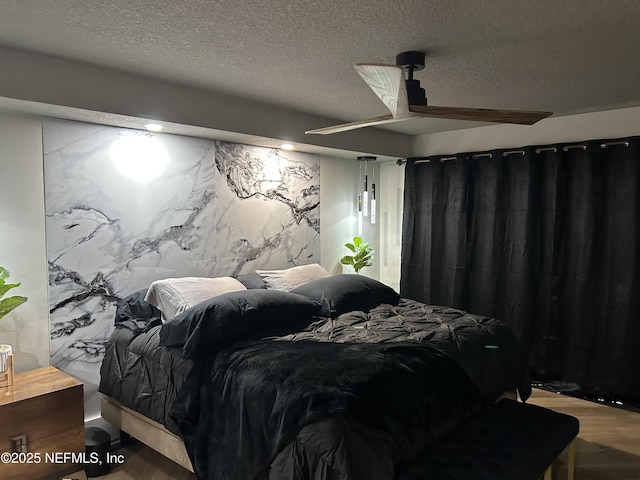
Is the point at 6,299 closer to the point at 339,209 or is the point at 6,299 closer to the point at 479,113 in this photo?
the point at 479,113

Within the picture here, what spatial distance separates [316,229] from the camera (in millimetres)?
4707

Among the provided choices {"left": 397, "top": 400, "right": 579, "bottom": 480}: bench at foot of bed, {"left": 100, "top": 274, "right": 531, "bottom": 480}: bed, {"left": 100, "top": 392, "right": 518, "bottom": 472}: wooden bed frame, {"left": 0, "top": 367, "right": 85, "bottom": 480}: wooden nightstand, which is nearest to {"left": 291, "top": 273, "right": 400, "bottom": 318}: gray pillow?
{"left": 100, "top": 274, "right": 531, "bottom": 480}: bed

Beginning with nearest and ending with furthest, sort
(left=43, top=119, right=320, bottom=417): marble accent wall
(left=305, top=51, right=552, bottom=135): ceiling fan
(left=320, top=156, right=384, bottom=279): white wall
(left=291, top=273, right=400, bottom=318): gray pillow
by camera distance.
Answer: (left=305, top=51, right=552, bottom=135): ceiling fan < (left=43, top=119, right=320, bottom=417): marble accent wall < (left=291, top=273, right=400, bottom=318): gray pillow < (left=320, top=156, right=384, bottom=279): white wall

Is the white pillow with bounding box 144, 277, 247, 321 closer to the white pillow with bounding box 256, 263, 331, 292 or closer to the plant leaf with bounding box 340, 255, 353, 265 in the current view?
the white pillow with bounding box 256, 263, 331, 292

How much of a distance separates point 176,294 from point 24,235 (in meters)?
0.96

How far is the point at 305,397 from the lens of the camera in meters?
1.96

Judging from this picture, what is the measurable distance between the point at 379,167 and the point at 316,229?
1.18m

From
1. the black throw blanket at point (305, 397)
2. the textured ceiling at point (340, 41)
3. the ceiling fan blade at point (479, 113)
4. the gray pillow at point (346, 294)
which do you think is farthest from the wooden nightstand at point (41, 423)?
the ceiling fan blade at point (479, 113)

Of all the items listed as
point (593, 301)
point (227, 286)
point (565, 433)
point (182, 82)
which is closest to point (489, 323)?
point (565, 433)

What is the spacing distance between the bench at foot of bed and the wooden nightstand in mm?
1807

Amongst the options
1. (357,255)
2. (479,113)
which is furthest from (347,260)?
(479,113)

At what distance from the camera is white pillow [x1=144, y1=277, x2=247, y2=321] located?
119 inches

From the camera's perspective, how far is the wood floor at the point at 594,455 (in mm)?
2715

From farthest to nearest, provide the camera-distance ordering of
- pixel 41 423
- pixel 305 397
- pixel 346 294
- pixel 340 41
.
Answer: pixel 346 294
pixel 41 423
pixel 340 41
pixel 305 397
